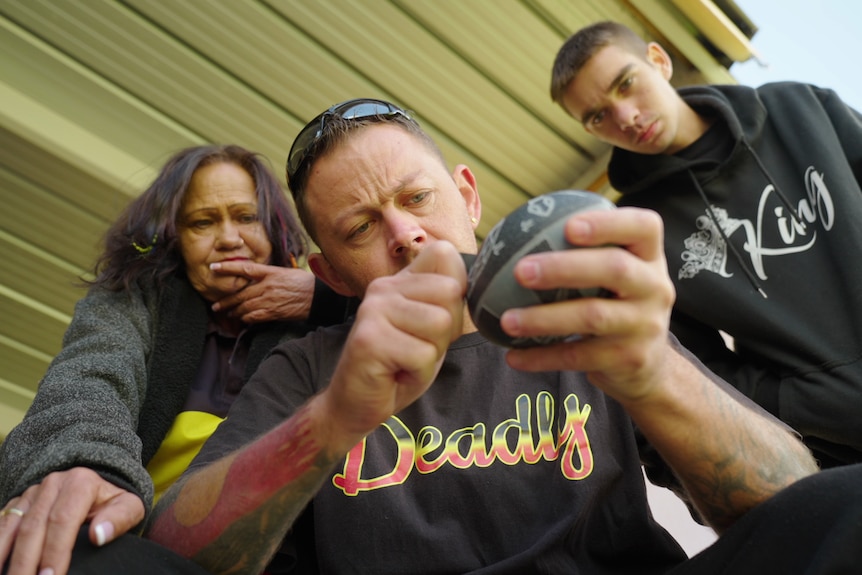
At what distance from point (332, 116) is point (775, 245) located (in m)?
1.45

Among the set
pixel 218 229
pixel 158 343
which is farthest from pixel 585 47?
pixel 158 343

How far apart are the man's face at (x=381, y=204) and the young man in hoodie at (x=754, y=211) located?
1.11 m

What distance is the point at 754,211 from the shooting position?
8.00ft

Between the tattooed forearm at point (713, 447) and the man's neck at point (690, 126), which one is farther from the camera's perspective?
the man's neck at point (690, 126)

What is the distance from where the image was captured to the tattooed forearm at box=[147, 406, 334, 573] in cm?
109

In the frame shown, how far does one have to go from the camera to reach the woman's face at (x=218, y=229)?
86.6 inches

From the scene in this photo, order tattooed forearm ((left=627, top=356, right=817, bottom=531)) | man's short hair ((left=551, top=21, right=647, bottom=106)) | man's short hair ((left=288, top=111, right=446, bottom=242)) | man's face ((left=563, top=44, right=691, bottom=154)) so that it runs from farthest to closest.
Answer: man's short hair ((left=551, top=21, right=647, bottom=106)) < man's face ((left=563, top=44, right=691, bottom=154)) < man's short hair ((left=288, top=111, right=446, bottom=242)) < tattooed forearm ((left=627, top=356, right=817, bottom=531))

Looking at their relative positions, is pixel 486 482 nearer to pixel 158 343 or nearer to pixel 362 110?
pixel 362 110

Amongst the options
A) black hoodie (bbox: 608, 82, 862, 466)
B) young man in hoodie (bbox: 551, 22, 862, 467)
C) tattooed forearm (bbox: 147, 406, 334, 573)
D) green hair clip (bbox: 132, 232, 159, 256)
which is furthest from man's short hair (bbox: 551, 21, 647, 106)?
tattooed forearm (bbox: 147, 406, 334, 573)

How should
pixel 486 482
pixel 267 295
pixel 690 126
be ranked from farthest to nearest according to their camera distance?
pixel 690 126 → pixel 267 295 → pixel 486 482

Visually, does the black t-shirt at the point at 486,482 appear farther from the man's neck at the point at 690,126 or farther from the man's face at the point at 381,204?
the man's neck at the point at 690,126

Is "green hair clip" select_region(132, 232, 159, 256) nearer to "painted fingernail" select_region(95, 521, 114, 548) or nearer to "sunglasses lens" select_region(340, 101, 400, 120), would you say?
"sunglasses lens" select_region(340, 101, 400, 120)

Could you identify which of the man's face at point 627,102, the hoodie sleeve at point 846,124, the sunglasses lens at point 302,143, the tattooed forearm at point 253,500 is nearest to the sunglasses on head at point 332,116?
the sunglasses lens at point 302,143

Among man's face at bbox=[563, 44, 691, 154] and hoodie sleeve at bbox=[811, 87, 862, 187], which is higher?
hoodie sleeve at bbox=[811, 87, 862, 187]
